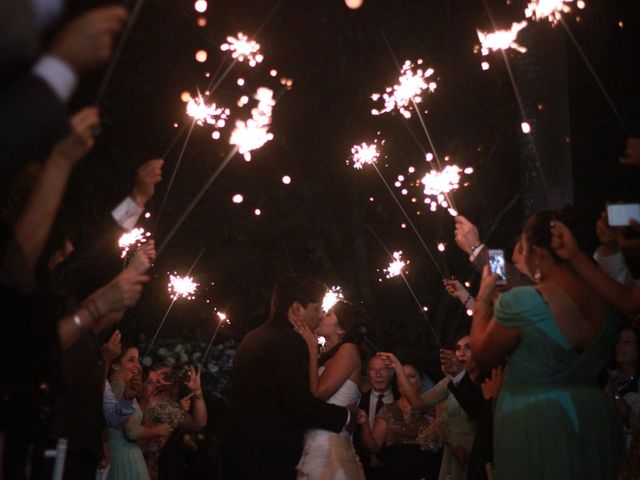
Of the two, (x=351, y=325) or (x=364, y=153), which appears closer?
(x=351, y=325)

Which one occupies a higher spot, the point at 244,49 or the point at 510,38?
the point at 244,49

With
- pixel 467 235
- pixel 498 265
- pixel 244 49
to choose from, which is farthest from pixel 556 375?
pixel 244 49

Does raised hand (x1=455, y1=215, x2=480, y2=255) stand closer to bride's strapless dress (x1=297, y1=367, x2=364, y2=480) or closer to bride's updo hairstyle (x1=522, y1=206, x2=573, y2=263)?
bride's updo hairstyle (x1=522, y1=206, x2=573, y2=263)

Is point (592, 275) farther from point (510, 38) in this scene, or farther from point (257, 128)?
point (257, 128)

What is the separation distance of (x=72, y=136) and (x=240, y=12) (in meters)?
14.9

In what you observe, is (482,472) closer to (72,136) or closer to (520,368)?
(520,368)

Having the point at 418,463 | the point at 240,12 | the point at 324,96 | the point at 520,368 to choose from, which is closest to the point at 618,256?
the point at 520,368

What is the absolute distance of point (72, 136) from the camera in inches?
93.0

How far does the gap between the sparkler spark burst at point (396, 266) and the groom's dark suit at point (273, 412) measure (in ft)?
45.6

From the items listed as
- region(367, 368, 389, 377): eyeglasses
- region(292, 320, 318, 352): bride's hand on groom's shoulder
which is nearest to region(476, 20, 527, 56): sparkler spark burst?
region(292, 320, 318, 352): bride's hand on groom's shoulder

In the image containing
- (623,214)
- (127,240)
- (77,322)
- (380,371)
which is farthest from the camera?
(380,371)

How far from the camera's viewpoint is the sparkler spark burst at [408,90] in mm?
18531

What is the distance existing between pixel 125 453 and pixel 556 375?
513cm

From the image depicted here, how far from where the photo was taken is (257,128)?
19250mm
